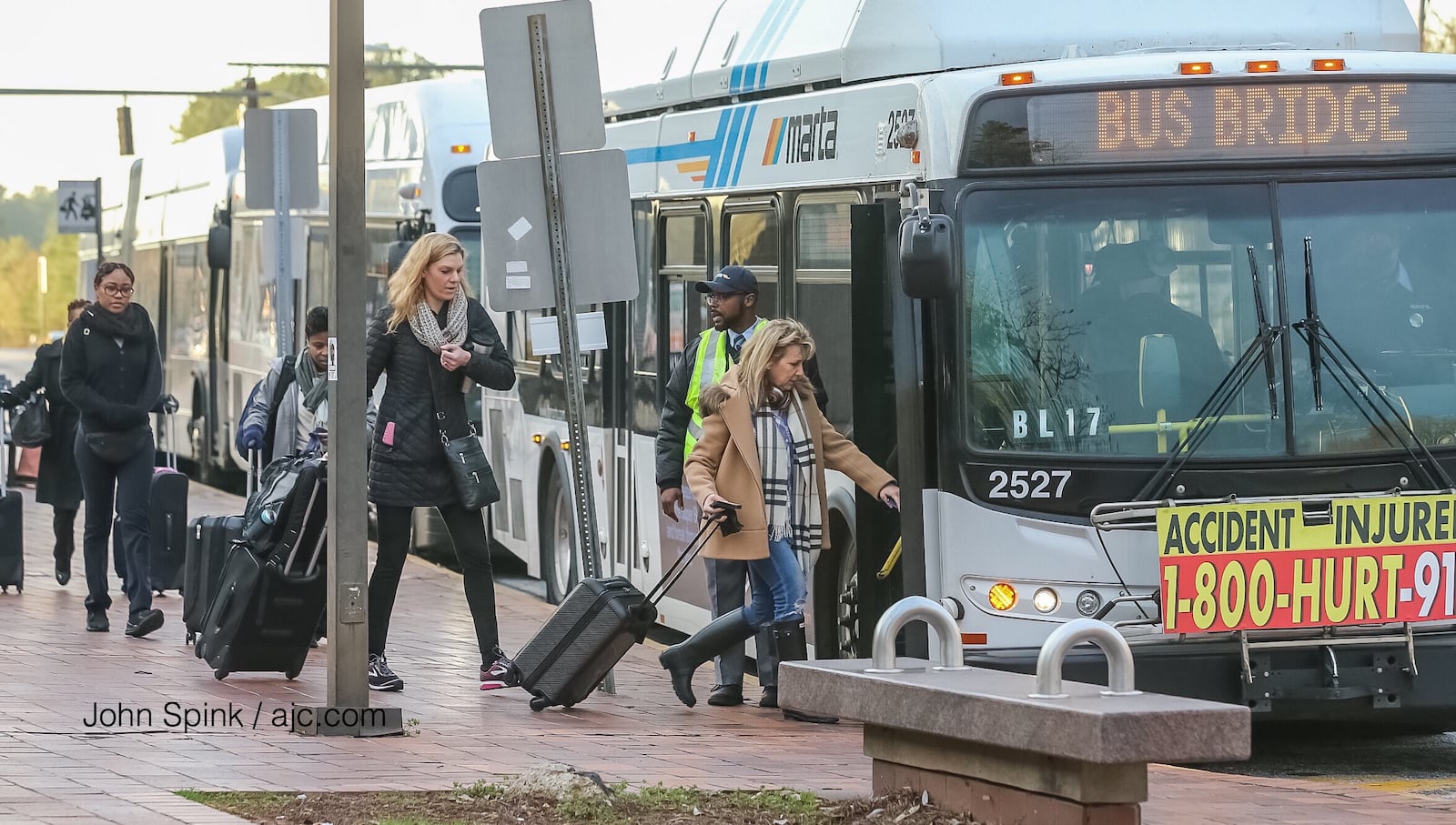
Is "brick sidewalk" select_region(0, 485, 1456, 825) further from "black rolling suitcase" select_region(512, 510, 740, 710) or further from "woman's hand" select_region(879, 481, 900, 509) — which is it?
"woman's hand" select_region(879, 481, 900, 509)

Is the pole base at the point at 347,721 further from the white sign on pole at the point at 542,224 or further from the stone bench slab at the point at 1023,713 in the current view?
the white sign on pole at the point at 542,224

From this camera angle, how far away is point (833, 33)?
34.5 ft

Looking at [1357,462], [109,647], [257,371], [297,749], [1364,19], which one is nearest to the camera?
[297,749]

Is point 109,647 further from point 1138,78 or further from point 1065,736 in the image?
point 1065,736

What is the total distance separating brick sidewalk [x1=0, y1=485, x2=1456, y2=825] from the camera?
24.6 ft

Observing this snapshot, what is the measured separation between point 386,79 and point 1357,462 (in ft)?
297

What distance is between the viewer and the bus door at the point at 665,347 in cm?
1205

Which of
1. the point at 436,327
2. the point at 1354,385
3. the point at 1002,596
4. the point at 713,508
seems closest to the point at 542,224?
the point at 436,327

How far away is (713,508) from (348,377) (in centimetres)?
166

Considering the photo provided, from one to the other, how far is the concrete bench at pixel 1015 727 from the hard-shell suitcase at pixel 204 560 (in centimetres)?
436

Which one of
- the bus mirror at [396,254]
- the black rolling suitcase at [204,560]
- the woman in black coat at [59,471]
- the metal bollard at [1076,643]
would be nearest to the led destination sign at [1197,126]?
the metal bollard at [1076,643]

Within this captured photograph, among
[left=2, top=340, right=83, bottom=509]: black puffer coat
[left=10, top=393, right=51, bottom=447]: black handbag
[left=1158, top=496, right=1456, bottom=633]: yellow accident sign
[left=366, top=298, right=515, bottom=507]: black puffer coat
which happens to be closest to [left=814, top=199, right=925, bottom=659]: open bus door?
[left=1158, top=496, right=1456, bottom=633]: yellow accident sign

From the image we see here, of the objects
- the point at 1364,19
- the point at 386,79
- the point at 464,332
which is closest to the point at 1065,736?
the point at 464,332

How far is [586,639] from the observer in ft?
32.2
